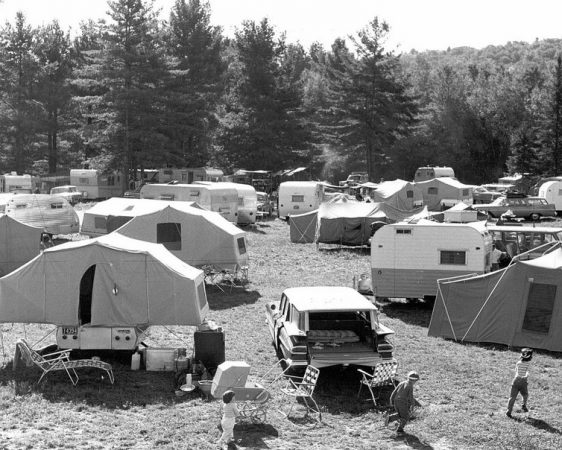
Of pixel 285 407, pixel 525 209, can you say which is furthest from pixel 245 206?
pixel 285 407

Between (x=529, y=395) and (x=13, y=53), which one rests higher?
(x=13, y=53)

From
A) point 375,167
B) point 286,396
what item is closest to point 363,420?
point 286,396

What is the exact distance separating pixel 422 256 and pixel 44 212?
13.9 meters

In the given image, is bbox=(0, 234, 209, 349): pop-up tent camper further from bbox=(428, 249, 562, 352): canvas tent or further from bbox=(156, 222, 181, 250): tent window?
bbox=(156, 222, 181, 250): tent window

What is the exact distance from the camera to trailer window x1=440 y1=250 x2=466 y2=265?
1775cm

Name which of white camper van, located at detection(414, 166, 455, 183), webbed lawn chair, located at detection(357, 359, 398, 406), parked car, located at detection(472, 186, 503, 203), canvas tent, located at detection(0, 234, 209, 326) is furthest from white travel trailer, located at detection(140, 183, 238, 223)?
webbed lawn chair, located at detection(357, 359, 398, 406)

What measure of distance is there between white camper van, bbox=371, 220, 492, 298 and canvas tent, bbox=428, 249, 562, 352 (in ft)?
8.28

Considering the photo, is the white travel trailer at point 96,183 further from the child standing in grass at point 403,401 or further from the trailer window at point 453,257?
the child standing in grass at point 403,401

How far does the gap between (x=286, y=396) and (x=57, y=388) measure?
342cm

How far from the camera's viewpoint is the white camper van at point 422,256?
697 inches

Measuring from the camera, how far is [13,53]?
171 feet

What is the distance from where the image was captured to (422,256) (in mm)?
17734

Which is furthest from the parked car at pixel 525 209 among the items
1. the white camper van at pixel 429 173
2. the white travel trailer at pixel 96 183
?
the white travel trailer at pixel 96 183

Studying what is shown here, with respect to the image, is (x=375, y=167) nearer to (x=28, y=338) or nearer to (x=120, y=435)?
(x=28, y=338)
